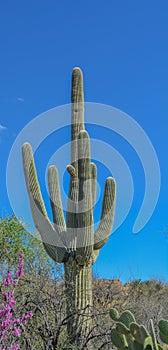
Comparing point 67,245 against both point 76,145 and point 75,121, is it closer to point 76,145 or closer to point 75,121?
point 76,145

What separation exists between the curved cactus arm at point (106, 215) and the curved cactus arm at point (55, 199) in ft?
2.04

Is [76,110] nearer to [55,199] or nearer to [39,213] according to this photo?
[55,199]

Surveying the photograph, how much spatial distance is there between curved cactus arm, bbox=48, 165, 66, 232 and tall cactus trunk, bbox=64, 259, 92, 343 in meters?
0.69

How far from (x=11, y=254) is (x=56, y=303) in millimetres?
8214

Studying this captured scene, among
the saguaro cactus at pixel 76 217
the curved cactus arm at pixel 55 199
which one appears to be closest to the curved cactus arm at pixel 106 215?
the saguaro cactus at pixel 76 217

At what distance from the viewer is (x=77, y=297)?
7.21 metres

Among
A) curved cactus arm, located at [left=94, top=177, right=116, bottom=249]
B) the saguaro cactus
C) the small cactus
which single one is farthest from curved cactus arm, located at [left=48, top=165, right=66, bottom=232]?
the small cactus

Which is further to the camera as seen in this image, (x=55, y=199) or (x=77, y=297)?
(x=55, y=199)

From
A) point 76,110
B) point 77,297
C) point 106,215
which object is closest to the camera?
point 77,297

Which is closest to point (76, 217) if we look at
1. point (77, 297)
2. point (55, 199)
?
point (55, 199)

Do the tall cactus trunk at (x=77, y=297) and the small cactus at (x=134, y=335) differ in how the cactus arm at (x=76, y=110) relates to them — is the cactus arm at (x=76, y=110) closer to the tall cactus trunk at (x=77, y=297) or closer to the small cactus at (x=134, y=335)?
the tall cactus trunk at (x=77, y=297)

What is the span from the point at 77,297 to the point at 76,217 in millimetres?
1261

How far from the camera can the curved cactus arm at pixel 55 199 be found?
7.98 m

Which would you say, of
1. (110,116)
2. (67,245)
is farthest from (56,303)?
(110,116)
